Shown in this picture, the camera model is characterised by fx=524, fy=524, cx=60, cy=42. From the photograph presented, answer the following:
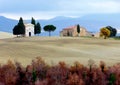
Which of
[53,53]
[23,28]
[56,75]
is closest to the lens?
[56,75]

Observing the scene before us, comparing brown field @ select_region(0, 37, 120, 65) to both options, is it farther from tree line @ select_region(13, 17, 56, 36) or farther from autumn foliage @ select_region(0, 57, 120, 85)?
tree line @ select_region(13, 17, 56, 36)

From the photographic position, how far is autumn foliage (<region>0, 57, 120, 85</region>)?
105 ft

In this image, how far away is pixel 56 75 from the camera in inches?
1294

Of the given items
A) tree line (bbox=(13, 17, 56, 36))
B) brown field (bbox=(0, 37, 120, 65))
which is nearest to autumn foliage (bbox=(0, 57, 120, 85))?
brown field (bbox=(0, 37, 120, 65))

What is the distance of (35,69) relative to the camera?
34.7 metres

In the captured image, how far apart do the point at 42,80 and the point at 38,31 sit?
110322 mm

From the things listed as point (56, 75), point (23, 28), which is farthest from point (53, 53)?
point (23, 28)

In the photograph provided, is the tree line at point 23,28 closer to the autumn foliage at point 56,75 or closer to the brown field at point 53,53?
the brown field at point 53,53

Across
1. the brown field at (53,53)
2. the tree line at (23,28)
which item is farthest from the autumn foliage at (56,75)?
the tree line at (23,28)

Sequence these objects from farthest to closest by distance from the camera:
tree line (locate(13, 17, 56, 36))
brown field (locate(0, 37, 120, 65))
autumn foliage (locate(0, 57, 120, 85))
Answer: tree line (locate(13, 17, 56, 36)) < brown field (locate(0, 37, 120, 65)) < autumn foliage (locate(0, 57, 120, 85))

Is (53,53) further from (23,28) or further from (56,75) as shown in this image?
(23,28)

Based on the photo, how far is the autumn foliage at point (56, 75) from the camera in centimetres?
3203

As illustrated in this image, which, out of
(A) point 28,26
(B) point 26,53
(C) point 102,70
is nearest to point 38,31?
(A) point 28,26

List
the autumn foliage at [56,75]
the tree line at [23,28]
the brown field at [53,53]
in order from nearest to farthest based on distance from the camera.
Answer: the autumn foliage at [56,75] → the brown field at [53,53] → the tree line at [23,28]
